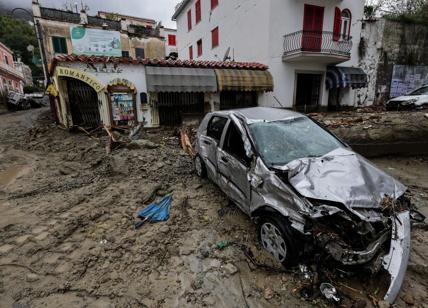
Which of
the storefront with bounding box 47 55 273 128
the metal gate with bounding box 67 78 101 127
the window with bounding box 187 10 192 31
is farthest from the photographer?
A: the window with bounding box 187 10 192 31

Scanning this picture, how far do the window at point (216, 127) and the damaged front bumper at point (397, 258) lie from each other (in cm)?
271

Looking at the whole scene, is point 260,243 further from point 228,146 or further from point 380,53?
point 380,53

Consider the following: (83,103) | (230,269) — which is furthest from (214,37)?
(230,269)

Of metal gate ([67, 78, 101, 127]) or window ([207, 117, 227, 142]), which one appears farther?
metal gate ([67, 78, 101, 127])

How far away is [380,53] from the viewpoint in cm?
1518

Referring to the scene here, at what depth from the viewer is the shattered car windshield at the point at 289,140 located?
3051 mm

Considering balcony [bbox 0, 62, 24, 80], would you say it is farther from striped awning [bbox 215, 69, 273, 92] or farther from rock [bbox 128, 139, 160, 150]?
rock [bbox 128, 139, 160, 150]

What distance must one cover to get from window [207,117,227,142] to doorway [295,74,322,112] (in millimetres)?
10916

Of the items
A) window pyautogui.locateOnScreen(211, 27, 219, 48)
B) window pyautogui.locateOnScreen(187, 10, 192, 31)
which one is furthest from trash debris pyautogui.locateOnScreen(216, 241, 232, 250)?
window pyautogui.locateOnScreen(187, 10, 192, 31)

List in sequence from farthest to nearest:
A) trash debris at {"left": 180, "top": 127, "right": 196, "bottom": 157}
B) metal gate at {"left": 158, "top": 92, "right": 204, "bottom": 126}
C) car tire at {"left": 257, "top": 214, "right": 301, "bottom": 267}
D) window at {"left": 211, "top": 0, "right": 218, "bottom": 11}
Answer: window at {"left": 211, "top": 0, "right": 218, "bottom": 11} → metal gate at {"left": 158, "top": 92, "right": 204, "bottom": 126} → trash debris at {"left": 180, "top": 127, "right": 196, "bottom": 157} → car tire at {"left": 257, "top": 214, "right": 301, "bottom": 267}

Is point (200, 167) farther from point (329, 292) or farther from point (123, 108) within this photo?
point (123, 108)

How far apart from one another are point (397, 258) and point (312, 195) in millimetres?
963

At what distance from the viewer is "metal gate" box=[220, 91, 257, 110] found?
482 inches

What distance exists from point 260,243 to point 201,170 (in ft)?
7.99
